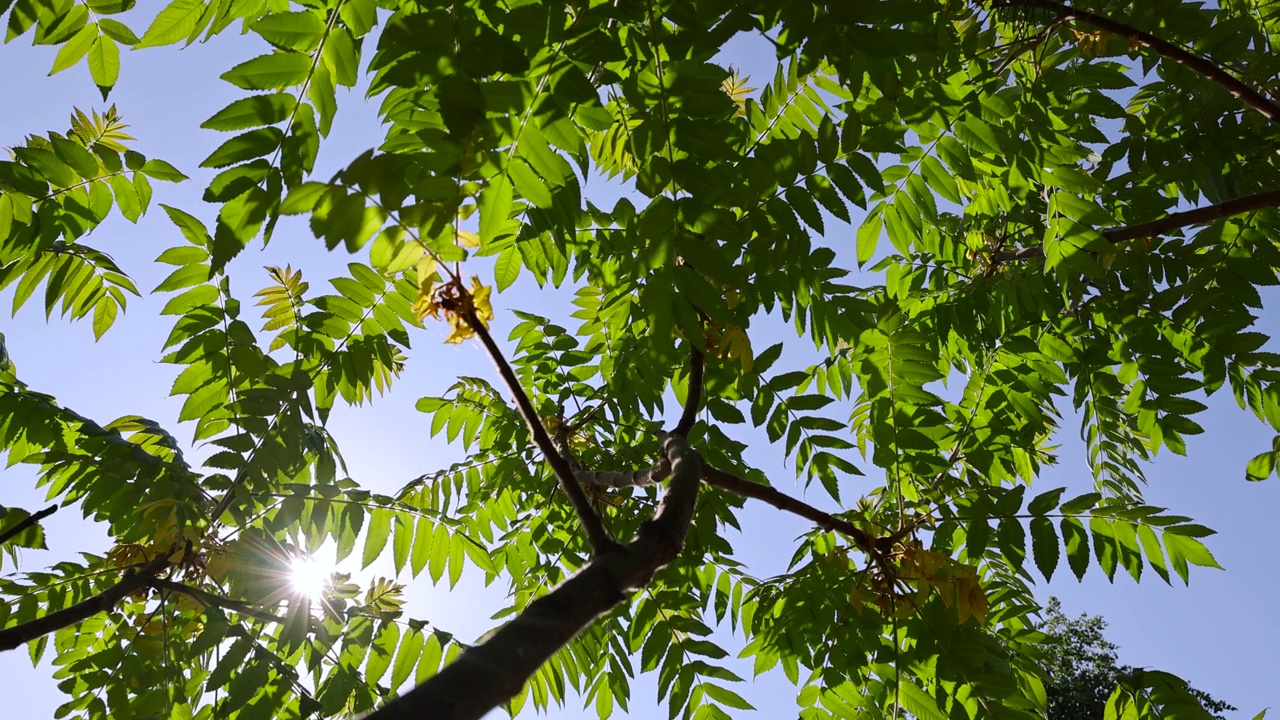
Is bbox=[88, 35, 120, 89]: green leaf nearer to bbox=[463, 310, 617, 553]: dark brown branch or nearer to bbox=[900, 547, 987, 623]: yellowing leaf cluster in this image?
bbox=[463, 310, 617, 553]: dark brown branch

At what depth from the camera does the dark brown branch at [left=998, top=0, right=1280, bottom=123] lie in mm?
2852

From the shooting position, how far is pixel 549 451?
48.3 inches

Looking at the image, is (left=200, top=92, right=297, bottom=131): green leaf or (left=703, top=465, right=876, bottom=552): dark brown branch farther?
(left=703, top=465, right=876, bottom=552): dark brown branch

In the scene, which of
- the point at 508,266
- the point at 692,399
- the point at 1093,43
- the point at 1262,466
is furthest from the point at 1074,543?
the point at 1093,43

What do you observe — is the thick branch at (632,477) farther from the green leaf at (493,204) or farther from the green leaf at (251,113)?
the green leaf at (251,113)

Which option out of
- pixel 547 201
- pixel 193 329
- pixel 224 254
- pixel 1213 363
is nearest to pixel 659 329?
pixel 547 201

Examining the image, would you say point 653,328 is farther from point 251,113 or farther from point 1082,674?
point 1082,674

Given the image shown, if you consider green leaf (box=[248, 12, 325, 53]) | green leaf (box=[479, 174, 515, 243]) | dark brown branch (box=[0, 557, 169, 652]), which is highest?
green leaf (box=[248, 12, 325, 53])

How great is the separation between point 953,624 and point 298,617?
1912 mm

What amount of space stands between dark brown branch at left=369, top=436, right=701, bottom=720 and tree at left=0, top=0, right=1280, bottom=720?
0.01 meters

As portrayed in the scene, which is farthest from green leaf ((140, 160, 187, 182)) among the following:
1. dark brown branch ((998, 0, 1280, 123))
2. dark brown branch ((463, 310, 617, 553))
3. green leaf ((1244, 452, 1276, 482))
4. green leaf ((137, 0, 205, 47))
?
green leaf ((1244, 452, 1276, 482))

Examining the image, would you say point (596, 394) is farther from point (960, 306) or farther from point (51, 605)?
point (51, 605)

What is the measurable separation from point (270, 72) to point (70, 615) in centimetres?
134

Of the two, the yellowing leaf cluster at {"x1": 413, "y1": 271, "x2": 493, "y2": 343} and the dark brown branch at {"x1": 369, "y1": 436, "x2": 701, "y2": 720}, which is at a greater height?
the yellowing leaf cluster at {"x1": 413, "y1": 271, "x2": 493, "y2": 343}
